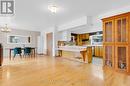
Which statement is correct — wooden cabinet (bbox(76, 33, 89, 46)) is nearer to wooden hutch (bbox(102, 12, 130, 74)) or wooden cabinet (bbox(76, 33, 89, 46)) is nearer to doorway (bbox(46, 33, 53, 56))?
doorway (bbox(46, 33, 53, 56))

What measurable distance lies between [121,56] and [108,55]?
0.56 m

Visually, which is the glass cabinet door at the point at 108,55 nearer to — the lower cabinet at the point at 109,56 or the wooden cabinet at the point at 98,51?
the lower cabinet at the point at 109,56

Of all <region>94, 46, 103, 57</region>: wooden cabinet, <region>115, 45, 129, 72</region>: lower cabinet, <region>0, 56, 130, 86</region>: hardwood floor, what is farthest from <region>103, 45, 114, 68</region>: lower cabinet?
<region>94, 46, 103, 57</region>: wooden cabinet

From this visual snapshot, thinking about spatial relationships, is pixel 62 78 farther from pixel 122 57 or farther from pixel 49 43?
pixel 49 43

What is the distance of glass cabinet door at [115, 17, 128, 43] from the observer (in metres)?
4.10

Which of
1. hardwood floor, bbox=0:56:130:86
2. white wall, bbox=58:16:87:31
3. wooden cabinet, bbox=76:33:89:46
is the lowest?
hardwood floor, bbox=0:56:130:86

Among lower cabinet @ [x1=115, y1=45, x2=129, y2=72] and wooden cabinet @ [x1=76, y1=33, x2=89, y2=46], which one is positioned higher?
wooden cabinet @ [x1=76, y1=33, x2=89, y2=46]

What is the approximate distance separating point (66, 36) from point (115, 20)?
17.2 feet

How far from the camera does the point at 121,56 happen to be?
428 cm

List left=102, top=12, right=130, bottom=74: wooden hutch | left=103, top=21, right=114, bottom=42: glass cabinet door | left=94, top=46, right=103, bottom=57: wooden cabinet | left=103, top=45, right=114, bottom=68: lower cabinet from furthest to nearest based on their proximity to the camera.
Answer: left=94, top=46, right=103, bottom=57: wooden cabinet → left=103, top=21, right=114, bottom=42: glass cabinet door → left=103, top=45, right=114, bottom=68: lower cabinet → left=102, top=12, right=130, bottom=74: wooden hutch

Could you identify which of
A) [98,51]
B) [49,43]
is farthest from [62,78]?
[49,43]

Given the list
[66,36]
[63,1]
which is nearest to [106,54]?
[63,1]

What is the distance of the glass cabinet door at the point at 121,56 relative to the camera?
4.12 meters

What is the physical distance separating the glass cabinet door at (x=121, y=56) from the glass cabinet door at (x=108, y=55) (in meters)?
0.25
